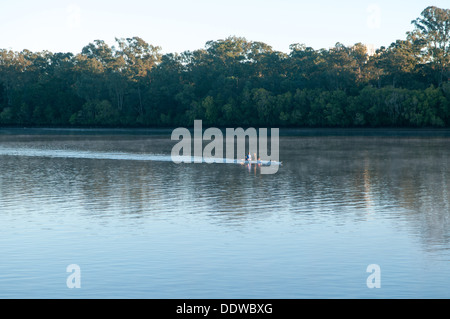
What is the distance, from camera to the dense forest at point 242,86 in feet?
435

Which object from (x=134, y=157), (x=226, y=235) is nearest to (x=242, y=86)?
(x=134, y=157)

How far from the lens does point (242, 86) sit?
519ft

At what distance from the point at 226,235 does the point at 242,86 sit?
137 m

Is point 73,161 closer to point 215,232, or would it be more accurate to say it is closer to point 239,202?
point 239,202

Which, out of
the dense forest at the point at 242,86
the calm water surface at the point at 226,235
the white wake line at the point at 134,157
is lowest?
the calm water surface at the point at 226,235

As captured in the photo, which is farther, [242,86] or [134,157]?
[242,86]

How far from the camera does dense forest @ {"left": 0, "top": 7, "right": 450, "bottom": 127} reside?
133 meters

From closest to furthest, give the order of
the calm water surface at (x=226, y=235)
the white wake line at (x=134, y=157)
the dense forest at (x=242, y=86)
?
the calm water surface at (x=226, y=235)
the white wake line at (x=134, y=157)
the dense forest at (x=242, y=86)

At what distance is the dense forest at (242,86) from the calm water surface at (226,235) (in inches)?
3566

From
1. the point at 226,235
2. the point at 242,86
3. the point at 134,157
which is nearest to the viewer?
the point at 226,235

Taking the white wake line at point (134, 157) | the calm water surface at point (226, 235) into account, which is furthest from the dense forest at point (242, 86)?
the calm water surface at point (226, 235)

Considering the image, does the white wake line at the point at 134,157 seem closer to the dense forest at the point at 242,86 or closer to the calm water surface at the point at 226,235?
the calm water surface at the point at 226,235

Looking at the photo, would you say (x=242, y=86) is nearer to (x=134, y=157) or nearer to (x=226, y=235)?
(x=134, y=157)

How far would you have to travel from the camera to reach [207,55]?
6777 inches
